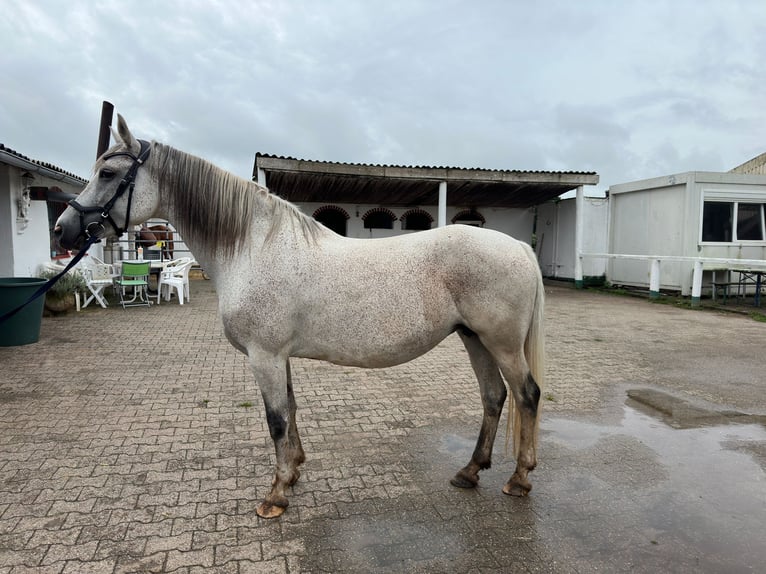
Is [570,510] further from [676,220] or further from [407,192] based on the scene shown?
[407,192]

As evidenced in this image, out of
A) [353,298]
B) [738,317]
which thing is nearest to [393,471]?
[353,298]

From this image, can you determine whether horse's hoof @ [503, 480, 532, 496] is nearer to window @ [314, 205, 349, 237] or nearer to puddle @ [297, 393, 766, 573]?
puddle @ [297, 393, 766, 573]

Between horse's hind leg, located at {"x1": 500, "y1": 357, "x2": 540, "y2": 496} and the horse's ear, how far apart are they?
2.26 metres

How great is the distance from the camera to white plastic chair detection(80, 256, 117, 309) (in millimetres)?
9078

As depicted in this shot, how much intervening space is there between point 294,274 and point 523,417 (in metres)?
1.53

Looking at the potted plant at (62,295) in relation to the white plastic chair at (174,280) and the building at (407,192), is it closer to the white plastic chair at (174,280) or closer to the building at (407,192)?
the white plastic chair at (174,280)

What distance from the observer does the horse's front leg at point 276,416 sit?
93.2 inches

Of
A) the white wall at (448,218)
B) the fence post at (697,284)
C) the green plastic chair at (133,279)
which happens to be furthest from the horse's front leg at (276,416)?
the white wall at (448,218)

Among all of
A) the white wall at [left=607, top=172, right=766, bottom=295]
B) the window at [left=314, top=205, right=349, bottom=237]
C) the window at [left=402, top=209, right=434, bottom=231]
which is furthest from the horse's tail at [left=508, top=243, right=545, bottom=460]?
Result: the window at [left=402, top=209, right=434, bottom=231]

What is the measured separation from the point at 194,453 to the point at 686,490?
10.1 ft

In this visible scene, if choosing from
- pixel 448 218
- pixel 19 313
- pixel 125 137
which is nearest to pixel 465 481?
pixel 125 137

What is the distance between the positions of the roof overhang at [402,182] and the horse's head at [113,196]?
7929mm

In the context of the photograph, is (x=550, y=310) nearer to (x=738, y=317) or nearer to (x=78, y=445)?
(x=738, y=317)

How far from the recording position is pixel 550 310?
9758mm
